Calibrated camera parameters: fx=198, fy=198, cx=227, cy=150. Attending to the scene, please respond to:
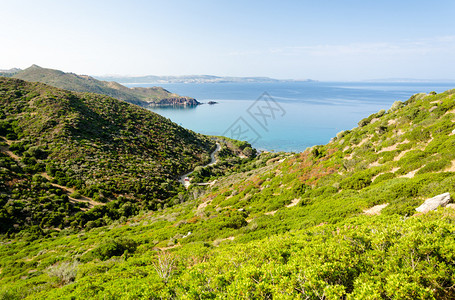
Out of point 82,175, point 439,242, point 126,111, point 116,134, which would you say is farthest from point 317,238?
point 126,111

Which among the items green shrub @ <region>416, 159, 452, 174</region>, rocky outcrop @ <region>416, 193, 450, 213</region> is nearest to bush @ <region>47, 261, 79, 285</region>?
rocky outcrop @ <region>416, 193, 450, 213</region>

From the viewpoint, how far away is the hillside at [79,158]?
28.8 m

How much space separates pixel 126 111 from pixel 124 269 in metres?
68.9

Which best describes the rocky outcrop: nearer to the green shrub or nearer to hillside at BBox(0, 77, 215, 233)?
the green shrub

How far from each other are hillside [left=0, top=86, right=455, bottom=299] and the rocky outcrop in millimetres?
370

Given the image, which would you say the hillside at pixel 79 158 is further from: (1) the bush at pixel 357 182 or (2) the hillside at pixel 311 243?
(1) the bush at pixel 357 182

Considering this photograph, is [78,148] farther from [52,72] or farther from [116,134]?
[52,72]

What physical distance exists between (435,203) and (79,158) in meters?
50.8

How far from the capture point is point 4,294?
31.9ft

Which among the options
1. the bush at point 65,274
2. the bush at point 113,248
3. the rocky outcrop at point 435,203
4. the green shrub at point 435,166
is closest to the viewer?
the rocky outcrop at point 435,203

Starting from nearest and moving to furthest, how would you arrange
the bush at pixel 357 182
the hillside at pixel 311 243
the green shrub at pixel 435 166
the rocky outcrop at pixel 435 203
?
the hillside at pixel 311 243, the rocky outcrop at pixel 435 203, the green shrub at pixel 435 166, the bush at pixel 357 182

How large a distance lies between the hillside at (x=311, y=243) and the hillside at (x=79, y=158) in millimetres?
6077

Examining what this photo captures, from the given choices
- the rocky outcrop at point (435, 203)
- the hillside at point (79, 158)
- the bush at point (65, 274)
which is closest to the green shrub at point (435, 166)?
the rocky outcrop at point (435, 203)

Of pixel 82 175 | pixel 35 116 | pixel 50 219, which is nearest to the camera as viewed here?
pixel 50 219
